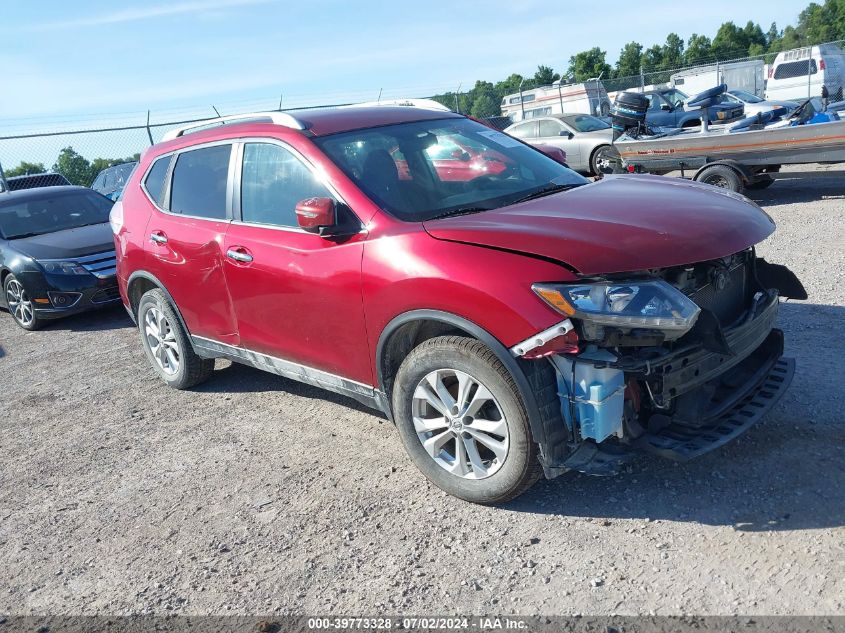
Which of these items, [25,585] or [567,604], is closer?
[567,604]

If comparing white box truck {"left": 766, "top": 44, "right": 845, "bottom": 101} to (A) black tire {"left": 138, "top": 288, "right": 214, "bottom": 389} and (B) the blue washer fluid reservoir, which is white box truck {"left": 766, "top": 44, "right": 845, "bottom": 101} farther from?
(B) the blue washer fluid reservoir

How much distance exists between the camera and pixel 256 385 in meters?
5.68

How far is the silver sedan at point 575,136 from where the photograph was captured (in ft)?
51.5

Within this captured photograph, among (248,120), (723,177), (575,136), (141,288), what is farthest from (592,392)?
(575,136)

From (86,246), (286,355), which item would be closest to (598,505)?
(286,355)

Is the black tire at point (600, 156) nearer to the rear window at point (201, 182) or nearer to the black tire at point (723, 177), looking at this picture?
the black tire at point (723, 177)

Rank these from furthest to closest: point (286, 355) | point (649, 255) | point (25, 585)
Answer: point (286, 355) → point (25, 585) → point (649, 255)

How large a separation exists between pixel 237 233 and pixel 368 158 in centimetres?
98

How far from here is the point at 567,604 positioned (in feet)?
9.20

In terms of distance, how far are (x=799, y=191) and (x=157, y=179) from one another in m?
10.1

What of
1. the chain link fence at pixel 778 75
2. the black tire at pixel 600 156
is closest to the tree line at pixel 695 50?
the chain link fence at pixel 778 75

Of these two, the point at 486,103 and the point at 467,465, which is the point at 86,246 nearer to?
the point at 467,465

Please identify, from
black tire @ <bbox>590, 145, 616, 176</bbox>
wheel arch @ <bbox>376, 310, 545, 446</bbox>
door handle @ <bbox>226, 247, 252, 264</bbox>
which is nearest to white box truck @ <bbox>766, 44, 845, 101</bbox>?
black tire @ <bbox>590, 145, 616, 176</bbox>

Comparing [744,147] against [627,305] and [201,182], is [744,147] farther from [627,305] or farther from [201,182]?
[627,305]
